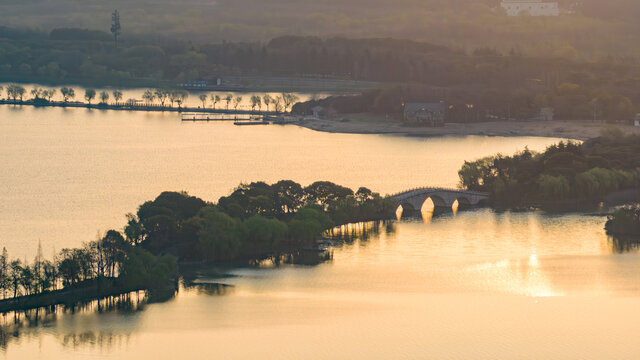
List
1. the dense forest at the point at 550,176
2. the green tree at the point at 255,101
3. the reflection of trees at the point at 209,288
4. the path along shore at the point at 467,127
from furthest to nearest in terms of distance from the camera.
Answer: the green tree at the point at 255,101 < the path along shore at the point at 467,127 < the dense forest at the point at 550,176 < the reflection of trees at the point at 209,288

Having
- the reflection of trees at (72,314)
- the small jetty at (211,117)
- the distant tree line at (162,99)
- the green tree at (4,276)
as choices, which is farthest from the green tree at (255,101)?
the green tree at (4,276)

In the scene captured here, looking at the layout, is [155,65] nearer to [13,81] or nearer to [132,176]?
[13,81]

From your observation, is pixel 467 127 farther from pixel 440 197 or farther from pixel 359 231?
pixel 359 231

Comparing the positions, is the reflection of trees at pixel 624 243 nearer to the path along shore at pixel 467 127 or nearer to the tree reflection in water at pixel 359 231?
the tree reflection in water at pixel 359 231

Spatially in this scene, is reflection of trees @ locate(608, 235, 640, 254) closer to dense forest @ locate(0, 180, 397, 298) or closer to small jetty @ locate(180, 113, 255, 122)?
dense forest @ locate(0, 180, 397, 298)

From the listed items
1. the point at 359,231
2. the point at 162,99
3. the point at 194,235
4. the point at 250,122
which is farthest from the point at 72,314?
the point at 162,99

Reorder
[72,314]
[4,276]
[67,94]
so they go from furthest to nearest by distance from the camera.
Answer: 1. [67,94]
2. [4,276]
3. [72,314]

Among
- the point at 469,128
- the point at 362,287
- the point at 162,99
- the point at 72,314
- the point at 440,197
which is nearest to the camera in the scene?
the point at 72,314
